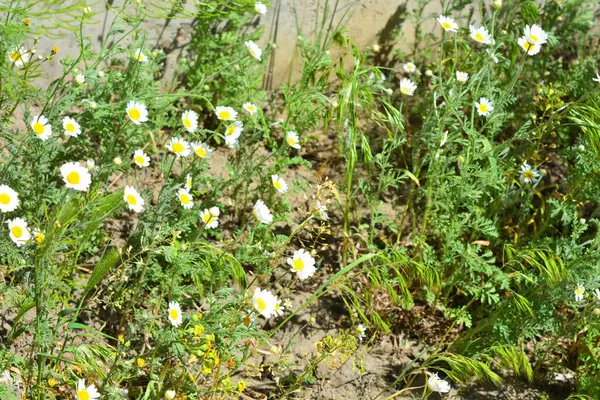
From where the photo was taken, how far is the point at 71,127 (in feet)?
11.1

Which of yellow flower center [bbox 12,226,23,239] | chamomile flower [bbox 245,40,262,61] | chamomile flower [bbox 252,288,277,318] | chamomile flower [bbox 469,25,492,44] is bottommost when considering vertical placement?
yellow flower center [bbox 12,226,23,239]

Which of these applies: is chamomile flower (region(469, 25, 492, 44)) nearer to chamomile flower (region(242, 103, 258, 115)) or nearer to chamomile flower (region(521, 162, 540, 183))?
chamomile flower (region(521, 162, 540, 183))

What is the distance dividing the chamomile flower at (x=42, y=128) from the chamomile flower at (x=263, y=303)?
106cm

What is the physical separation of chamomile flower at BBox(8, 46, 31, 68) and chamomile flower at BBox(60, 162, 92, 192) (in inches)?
24.7

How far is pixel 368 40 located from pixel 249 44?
3.35ft

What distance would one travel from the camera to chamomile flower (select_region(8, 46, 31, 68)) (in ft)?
11.2

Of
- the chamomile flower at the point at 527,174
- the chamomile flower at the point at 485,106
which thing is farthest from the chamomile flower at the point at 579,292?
the chamomile flower at the point at 485,106

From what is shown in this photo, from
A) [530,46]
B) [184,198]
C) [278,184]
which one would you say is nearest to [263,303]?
[184,198]

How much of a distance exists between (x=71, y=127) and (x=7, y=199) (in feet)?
1.49

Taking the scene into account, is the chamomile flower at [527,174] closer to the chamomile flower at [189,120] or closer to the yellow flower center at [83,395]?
the chamomile flower at [189,120]

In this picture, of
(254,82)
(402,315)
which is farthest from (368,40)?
(402,315)

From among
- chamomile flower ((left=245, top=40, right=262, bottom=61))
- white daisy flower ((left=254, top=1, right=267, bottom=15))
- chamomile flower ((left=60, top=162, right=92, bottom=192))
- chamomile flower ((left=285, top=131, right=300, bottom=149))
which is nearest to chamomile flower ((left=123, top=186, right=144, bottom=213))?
chamomile flower ((left=60, top=162, right=92, bottom=192))

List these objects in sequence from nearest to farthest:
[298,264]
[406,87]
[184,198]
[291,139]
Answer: [298,264] < [184,198] < [291,139] < [406,87]

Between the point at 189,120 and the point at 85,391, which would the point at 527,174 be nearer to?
the point at 189,120
